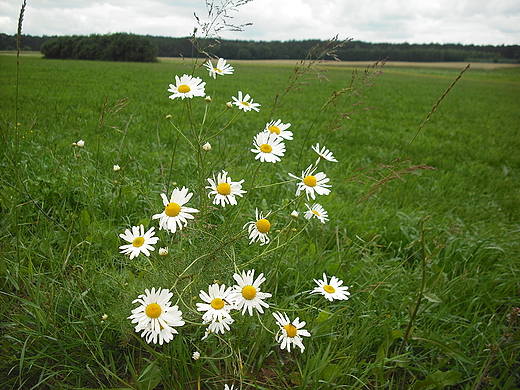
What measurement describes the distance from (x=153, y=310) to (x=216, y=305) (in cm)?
20

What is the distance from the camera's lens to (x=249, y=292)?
1091 mm

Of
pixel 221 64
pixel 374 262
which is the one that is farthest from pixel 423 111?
pixel 221 64

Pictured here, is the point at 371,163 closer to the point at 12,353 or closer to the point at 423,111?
the point at 12,353

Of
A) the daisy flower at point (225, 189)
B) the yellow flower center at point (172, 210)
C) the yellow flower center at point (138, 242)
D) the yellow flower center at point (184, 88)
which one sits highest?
the yellow flower center at point (184, 88)

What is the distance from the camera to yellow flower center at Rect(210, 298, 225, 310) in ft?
3.44

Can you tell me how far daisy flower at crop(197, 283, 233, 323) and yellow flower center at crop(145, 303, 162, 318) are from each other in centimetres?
12

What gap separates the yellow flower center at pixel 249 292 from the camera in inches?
43.0

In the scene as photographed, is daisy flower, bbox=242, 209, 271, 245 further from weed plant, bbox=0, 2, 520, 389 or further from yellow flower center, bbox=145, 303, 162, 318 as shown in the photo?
yellow flower center, bbox=145, 303, 162, 318

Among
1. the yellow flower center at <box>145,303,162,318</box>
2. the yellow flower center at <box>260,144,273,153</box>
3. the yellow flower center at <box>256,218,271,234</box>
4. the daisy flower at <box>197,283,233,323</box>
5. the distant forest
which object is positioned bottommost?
the daisy flower at <box>197,283,233,323</box>

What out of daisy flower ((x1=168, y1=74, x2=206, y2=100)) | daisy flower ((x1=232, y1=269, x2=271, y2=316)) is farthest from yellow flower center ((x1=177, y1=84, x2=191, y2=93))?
daisy flower ((x1=232, y1=269, x2=271, y2=316))

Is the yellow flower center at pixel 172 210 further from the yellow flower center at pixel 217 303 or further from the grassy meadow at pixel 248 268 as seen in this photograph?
the yellow flower center at pixel 217 303

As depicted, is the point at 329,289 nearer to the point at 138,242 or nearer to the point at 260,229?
the point at 260,229

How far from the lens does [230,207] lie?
2.29 meters

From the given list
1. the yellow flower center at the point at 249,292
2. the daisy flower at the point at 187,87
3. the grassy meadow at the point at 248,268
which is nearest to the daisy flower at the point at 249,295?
the yellow flower center at the point at 249,292
